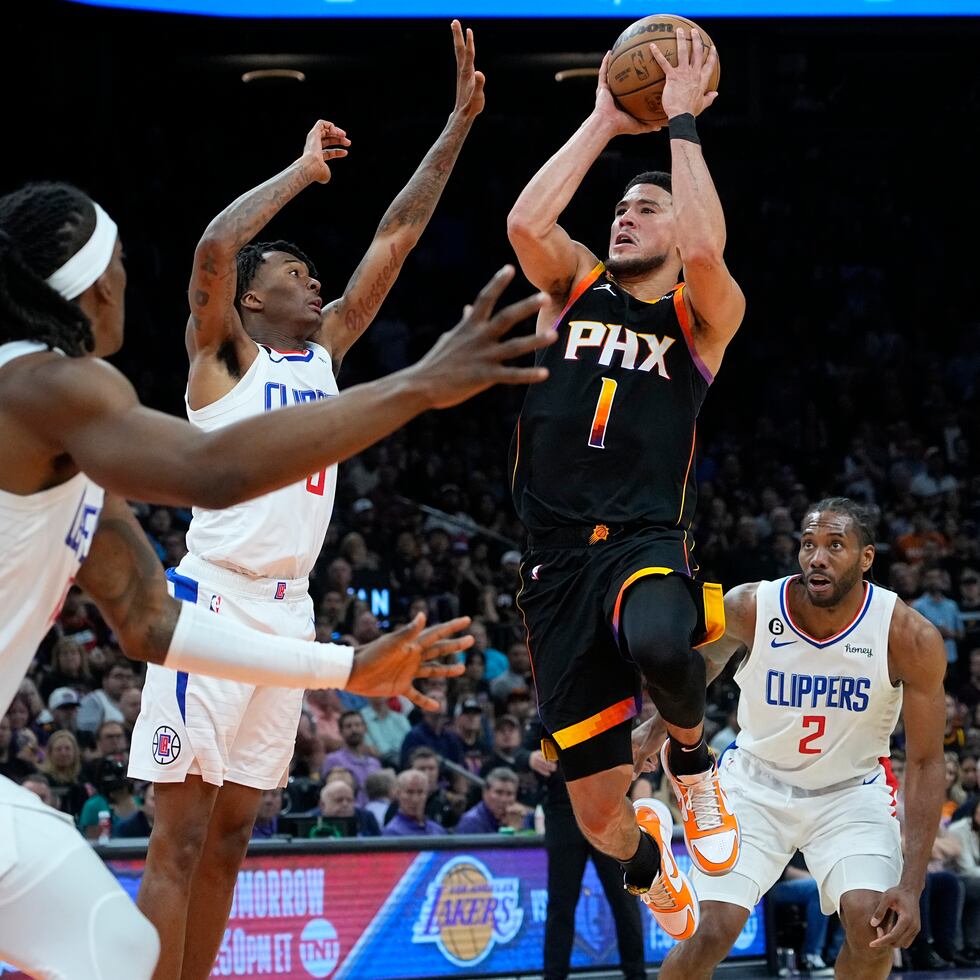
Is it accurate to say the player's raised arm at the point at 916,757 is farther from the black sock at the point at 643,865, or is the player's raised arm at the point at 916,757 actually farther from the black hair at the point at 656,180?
the black hair at the point at 656,180

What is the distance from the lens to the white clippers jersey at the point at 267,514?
17.3 feet

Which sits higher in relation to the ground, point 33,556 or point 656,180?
point 656,180

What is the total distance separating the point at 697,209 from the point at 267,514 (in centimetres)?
183

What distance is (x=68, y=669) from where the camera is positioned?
1106 cm

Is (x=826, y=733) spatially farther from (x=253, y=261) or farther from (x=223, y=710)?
(x=253, y=261)

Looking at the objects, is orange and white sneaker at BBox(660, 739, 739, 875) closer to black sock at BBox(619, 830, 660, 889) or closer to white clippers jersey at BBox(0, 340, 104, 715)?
black sock at BBox(619, 830, 660, 889)

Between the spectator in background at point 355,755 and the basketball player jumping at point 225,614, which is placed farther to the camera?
the spectator in background at point 355,755

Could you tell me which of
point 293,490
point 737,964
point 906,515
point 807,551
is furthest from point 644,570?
point 906,515

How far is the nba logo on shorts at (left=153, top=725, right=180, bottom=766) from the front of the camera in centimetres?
505

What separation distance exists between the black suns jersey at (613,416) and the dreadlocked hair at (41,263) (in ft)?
7.81

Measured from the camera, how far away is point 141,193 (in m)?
18.8

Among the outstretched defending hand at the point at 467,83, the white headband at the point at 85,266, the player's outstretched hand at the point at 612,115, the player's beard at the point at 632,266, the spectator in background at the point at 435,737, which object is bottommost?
the white headband at the point at 85,266

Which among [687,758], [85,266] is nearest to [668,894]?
[687,758]

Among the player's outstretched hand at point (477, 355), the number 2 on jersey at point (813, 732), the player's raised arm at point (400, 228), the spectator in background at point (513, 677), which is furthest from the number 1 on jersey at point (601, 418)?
the spectator in background at point (513, 677)
